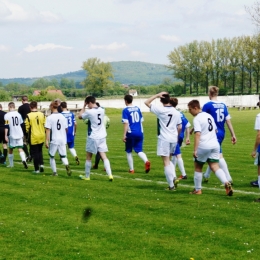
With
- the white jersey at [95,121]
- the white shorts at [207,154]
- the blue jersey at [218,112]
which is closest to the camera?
the white shorts at [207,154]

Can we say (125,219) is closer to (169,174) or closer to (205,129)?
(205,129)

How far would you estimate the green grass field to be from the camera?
25.1ft

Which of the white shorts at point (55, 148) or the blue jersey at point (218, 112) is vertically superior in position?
the blue jersey at point (218, 112)

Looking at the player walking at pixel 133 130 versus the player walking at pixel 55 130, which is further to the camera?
the player walking at pixel 133 130

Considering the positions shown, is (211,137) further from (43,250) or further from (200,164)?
(43,250)

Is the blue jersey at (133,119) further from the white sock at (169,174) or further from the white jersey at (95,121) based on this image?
the white sock at (169,174)

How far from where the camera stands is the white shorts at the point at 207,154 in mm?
11289

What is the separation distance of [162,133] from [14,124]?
6.80m

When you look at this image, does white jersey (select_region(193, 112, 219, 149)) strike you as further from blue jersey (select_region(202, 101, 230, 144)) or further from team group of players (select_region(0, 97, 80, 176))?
team group of players (select_region(0, 97, 80, 176))

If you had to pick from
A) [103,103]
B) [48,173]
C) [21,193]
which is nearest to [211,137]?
[21,193]

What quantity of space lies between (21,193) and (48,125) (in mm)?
2950

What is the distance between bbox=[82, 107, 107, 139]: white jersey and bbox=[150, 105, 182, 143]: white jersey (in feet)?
6.88

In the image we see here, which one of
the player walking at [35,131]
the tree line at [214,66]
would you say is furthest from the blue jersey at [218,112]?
the tree line at [214,66]

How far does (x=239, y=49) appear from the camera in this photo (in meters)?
123
